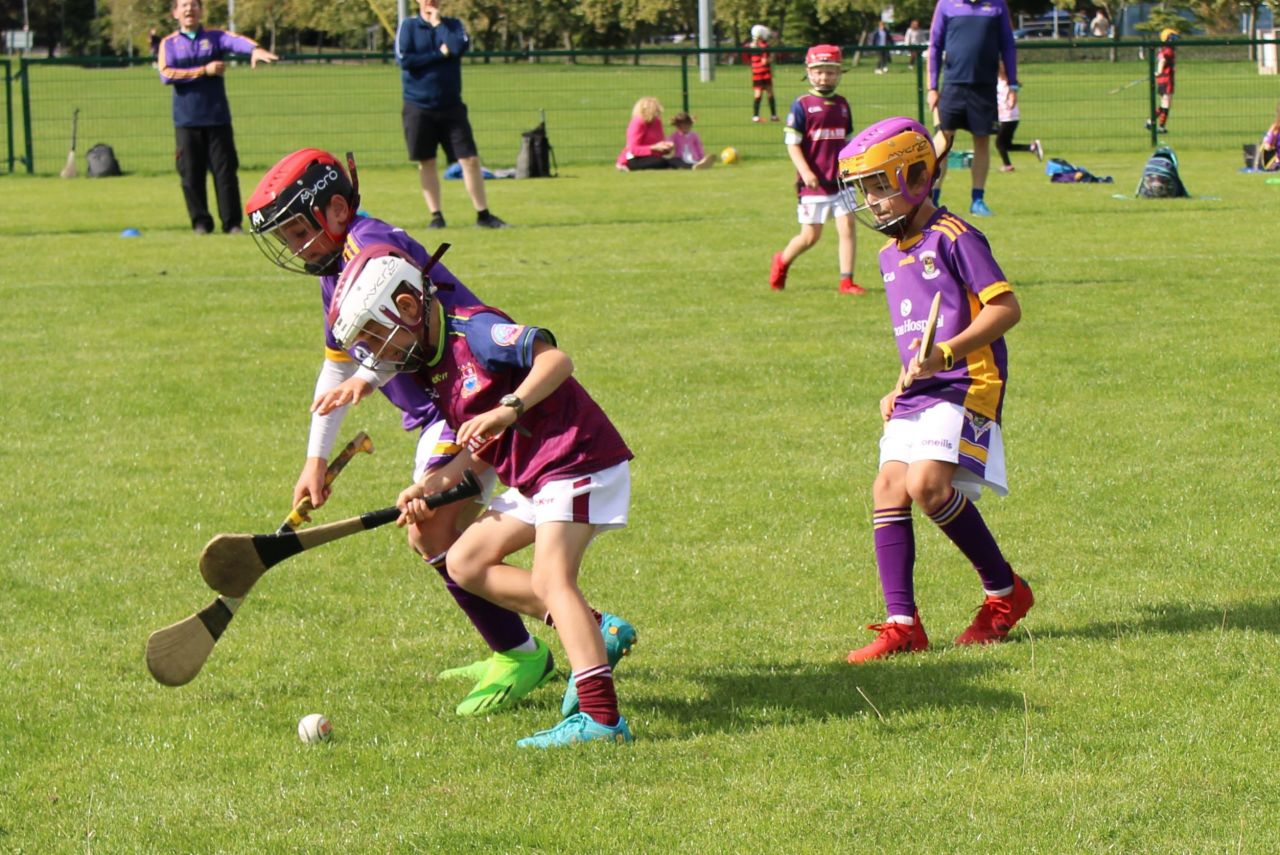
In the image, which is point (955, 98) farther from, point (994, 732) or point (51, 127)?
point (51, 127)

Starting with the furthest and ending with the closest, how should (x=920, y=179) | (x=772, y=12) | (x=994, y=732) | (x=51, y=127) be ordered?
(x=772, y=12)
(x=51, y=127)
(x=920, y=179)
(x=994, y=732)

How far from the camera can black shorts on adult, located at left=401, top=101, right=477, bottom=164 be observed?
613 inches

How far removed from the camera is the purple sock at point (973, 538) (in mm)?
5363

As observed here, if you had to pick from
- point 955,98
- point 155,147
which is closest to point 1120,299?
point 955,98

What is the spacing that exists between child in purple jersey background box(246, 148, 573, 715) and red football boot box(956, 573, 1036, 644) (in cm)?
135

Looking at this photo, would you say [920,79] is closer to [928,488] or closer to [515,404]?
[928,488]

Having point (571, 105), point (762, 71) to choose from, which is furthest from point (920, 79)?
point (571, 105)

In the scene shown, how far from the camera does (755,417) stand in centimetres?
879

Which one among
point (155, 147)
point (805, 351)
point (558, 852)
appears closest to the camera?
point (558, 852)

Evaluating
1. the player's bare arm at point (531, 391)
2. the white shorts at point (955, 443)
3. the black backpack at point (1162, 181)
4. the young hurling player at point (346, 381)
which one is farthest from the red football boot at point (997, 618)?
the black backpack at point (1162, 181)

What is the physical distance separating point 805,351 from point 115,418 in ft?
13.1

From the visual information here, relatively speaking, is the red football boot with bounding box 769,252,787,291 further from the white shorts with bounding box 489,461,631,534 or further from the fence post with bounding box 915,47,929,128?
the fence post with bounding box 915,47,929,128

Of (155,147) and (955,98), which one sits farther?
(155,147)

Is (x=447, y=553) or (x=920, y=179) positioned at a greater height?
(x=920, y=179)
